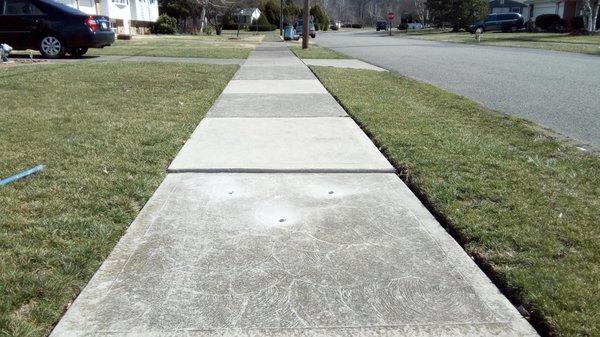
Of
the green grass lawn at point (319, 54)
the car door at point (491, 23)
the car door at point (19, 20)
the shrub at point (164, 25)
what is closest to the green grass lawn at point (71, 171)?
the car door at point (19, 20)

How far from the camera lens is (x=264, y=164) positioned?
4504 mm

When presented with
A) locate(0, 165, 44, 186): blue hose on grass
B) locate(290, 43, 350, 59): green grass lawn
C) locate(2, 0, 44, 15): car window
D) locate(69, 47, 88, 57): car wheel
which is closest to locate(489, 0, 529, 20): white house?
locate(290, 43, 350, 59): green grass lawn

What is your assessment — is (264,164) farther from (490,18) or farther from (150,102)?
(490,18)

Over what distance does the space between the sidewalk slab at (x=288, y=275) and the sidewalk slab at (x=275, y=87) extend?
5.27 metres

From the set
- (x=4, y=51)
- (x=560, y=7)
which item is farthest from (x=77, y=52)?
(x=560, y=7)

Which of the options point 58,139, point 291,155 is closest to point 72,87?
point 58,139

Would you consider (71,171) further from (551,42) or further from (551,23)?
(551,23)

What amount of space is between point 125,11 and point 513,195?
39.2m

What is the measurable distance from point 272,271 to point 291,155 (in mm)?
2193

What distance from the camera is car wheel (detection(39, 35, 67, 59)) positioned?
45.8 feet

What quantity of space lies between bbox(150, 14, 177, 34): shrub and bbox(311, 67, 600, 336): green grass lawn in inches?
1646

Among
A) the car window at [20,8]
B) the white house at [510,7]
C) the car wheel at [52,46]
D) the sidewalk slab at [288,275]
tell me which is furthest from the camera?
the white house at [510,7]

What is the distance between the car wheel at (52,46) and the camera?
14.0 meters

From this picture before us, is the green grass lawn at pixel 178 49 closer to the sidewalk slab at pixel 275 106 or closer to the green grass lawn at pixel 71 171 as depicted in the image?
the green grass lawn at pixel 71 171
